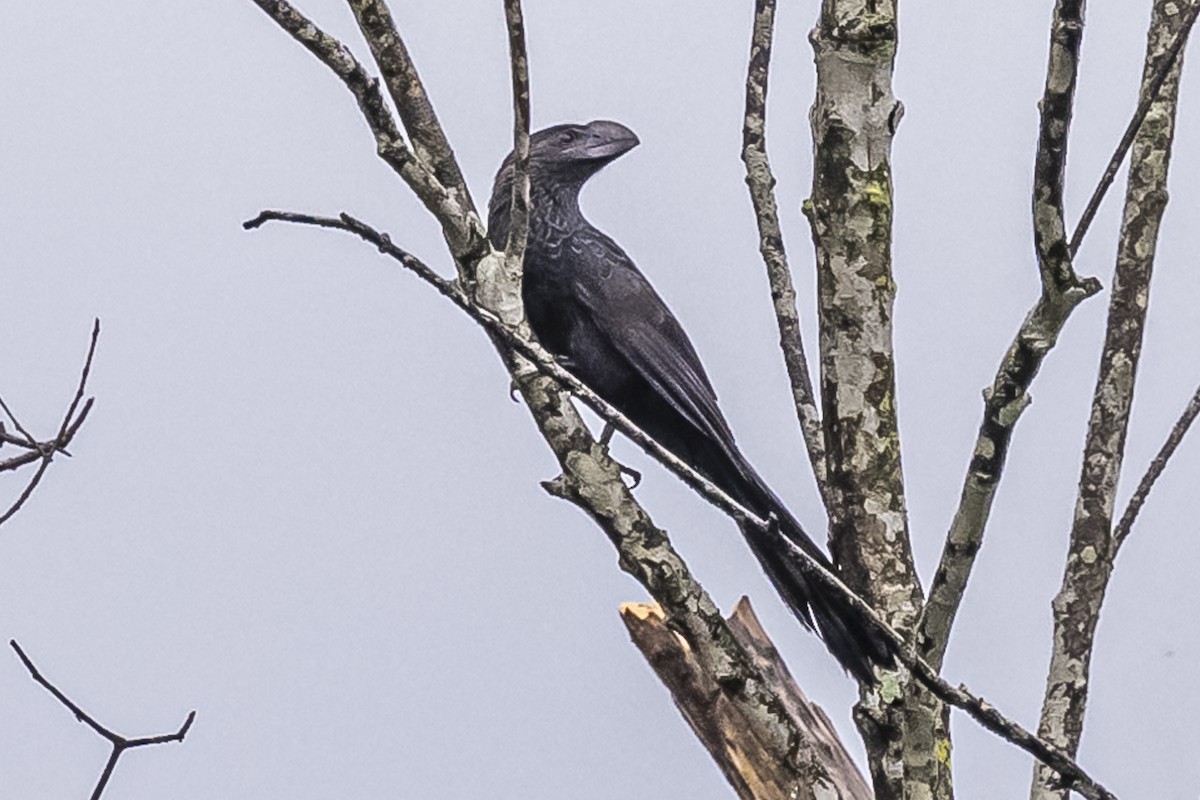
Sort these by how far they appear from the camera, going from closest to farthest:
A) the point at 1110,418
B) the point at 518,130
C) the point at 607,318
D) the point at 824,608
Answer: the point at 518,130
the point at 824,608
the point at 1110,418
the point at 607,318

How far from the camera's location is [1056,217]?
133cm

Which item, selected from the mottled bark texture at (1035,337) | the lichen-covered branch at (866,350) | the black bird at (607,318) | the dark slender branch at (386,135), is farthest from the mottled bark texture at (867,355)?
the black bird at (607,318)

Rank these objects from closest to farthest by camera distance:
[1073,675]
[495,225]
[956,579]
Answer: [956,579]
[1073,675]
[495,225]

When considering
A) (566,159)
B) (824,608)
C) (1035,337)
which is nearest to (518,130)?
(1035,337)

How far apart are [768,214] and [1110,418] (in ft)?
1.92

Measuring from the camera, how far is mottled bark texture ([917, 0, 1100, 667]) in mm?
1301

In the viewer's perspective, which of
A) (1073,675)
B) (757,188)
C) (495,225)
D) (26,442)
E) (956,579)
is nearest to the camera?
(956,579)

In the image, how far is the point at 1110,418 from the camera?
7.00ft

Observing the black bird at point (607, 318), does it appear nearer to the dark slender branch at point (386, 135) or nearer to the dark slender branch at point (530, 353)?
the dark slender branch at point (386, 135)

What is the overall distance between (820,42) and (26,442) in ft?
3.04

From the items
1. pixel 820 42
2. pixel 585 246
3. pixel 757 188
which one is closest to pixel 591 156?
pixel 585 246

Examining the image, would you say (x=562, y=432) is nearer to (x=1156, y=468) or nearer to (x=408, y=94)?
(x=408, y=94)

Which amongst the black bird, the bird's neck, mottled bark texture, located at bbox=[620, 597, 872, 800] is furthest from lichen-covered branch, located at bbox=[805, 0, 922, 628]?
the bird's neck

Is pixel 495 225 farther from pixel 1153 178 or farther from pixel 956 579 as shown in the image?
pixel 956 579
